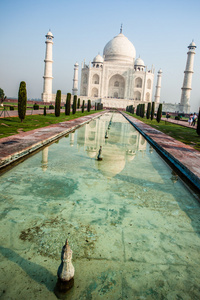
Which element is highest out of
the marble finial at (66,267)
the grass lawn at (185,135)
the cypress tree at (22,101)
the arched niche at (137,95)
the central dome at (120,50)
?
the central dome at (120,50)

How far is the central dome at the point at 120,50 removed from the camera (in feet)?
134

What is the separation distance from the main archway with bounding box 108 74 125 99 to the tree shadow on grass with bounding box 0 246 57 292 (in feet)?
141

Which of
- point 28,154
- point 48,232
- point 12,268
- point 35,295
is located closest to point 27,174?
point 28,154

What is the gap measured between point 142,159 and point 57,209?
2696 mm

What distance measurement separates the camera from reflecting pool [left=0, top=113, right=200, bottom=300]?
1.37 meters

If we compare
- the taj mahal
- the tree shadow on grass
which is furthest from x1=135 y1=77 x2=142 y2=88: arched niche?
the tree shadow on grass

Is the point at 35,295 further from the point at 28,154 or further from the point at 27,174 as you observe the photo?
the point at 28,154

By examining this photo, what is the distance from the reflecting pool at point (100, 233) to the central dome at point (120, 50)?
136ft

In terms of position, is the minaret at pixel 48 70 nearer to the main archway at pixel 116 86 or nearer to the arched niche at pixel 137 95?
the main archway at pixel 116 86

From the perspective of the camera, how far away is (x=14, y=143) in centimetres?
448

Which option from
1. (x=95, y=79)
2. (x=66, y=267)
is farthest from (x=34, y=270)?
(x=95, y=79)

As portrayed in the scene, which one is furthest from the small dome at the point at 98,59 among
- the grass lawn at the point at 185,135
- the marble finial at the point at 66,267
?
the marble finial at the point at 66,267

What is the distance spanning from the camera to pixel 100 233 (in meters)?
1.88

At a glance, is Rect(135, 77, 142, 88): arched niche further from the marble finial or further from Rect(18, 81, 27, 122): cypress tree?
the marble finial
